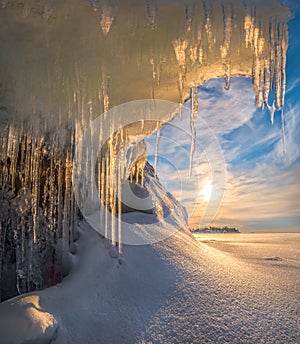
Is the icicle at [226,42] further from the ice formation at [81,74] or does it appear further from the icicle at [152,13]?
the icicle at [152,13]

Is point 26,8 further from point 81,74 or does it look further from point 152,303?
point 152,303

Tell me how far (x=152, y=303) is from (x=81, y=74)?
359 cm

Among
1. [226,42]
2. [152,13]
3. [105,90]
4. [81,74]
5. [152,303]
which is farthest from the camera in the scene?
[105,90]

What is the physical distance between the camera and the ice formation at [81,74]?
11.4ft

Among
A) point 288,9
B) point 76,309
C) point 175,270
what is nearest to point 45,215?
point 76,309

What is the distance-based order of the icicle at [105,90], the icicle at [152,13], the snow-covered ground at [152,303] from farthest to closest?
1. the icicle at [105,90]
2. the snow-covered ground at [152,303]
3. the icicle at [152,13]

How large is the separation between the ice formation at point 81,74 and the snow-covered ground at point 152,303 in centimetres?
67

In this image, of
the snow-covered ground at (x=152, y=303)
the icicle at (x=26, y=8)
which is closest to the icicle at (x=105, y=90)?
the icicle at (x=26, y=8)

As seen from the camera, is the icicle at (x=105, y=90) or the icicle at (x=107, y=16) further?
the icicle at (x=105, y=90)

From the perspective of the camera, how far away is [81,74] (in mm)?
4367

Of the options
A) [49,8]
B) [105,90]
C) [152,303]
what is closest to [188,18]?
[49,8]

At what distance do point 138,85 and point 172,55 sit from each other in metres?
0.82

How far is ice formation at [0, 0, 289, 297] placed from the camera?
11.4ft

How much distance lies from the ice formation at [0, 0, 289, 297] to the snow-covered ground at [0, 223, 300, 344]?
0.67m
